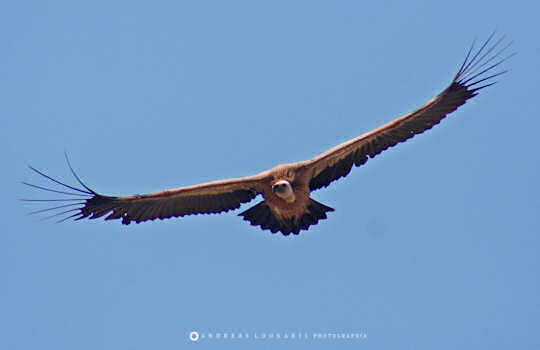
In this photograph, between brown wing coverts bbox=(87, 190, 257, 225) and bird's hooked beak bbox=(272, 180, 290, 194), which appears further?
brown wing coverts bbox=(87, 190, 257, 225)

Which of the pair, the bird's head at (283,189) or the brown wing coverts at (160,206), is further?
the brown wing coverts at (160,206)

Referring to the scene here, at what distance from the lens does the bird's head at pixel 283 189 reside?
13.3 metres

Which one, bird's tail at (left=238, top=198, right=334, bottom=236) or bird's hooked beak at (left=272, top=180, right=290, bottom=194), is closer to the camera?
bird's hooked beak at (left=272, top=180, right=290, bottom=194)

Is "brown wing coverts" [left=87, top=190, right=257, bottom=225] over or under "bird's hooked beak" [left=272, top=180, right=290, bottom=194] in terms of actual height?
over

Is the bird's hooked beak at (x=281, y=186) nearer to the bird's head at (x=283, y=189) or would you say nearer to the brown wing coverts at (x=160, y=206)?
the bird's head at (x=283, y=189)

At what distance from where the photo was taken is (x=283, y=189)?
13273 mm

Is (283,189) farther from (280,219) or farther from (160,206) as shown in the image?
(160,206)

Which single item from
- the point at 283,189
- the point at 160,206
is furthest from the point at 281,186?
the point at 160,206

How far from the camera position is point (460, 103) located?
44.1 ft

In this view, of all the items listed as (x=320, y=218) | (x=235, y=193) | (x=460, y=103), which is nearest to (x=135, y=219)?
(x=235, y=193)

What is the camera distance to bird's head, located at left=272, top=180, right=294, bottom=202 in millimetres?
13273

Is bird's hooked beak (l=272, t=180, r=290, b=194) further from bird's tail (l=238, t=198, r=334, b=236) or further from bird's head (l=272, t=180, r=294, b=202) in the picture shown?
bird's tail (l=238, t=198, r=334, b=236)

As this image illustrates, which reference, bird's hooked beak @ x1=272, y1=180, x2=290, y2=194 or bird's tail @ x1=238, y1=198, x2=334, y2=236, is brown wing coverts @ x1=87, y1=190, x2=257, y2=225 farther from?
bird's hooked beak @ x1=272, y1=180, x2=290, y2=194

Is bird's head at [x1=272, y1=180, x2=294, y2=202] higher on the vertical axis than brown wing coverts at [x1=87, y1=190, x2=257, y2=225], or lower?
lower
